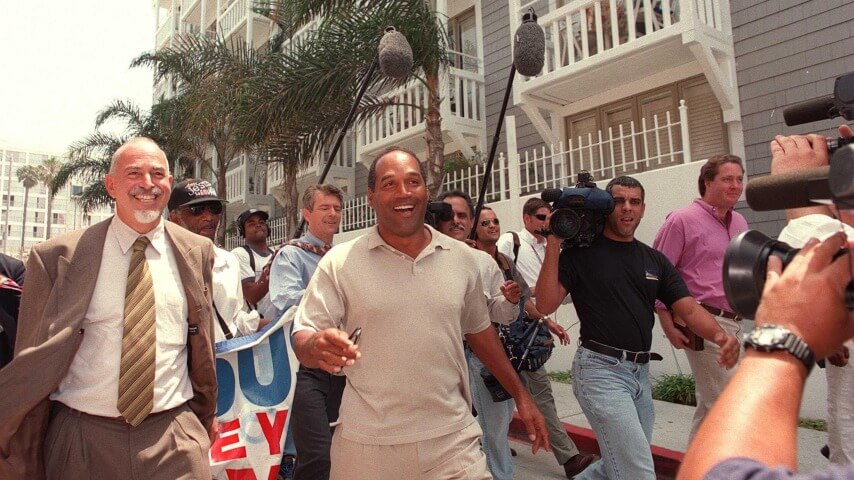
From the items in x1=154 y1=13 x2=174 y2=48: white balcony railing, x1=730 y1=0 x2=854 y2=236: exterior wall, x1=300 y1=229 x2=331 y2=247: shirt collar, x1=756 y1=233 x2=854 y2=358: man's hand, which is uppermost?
x1=154 y1=13 x2=174 y2=48: white balcony railing

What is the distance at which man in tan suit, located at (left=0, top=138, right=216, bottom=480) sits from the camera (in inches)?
91.2

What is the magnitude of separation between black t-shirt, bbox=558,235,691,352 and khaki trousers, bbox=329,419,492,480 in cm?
136

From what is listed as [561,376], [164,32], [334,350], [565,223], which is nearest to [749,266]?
[334,350]

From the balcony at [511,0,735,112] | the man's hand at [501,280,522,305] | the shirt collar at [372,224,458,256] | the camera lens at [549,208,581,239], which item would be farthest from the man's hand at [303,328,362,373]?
the balcony at [511,0,735,112]

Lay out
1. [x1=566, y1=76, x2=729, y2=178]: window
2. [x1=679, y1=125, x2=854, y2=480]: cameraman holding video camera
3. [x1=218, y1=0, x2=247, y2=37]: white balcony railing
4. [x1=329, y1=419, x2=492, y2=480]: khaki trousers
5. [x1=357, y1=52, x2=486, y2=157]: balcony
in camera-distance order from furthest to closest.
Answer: [x1=218, y1=0, x2=247, y2=37]: white balcony railing → [x1=357, y1=52, x2=486, y2=157]: balcony → [x1=566, y1=76, x2=729, y2=178]: window → [x1=329, y1=419, x2=492, y2=480]: khaki trousers → [x1=679, y1=125, x2=854, y2=480]: cameraman holding video camera

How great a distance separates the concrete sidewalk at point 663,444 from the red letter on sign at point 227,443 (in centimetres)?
251

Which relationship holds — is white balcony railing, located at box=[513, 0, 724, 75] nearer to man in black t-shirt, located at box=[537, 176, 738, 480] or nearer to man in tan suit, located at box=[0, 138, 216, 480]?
man in black t-shirt, located at box=[537, 176, 738, 480]

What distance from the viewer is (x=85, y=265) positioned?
2484mm

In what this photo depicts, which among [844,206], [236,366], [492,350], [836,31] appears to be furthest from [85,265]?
[836,31]

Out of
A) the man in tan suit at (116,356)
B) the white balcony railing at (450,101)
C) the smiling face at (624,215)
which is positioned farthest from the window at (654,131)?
the man in tan suit at (116,356)

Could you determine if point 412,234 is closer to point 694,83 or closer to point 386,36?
point 386,36

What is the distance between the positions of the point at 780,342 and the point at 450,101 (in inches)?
428

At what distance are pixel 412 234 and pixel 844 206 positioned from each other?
177 cm

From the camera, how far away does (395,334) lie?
7.56 feet
